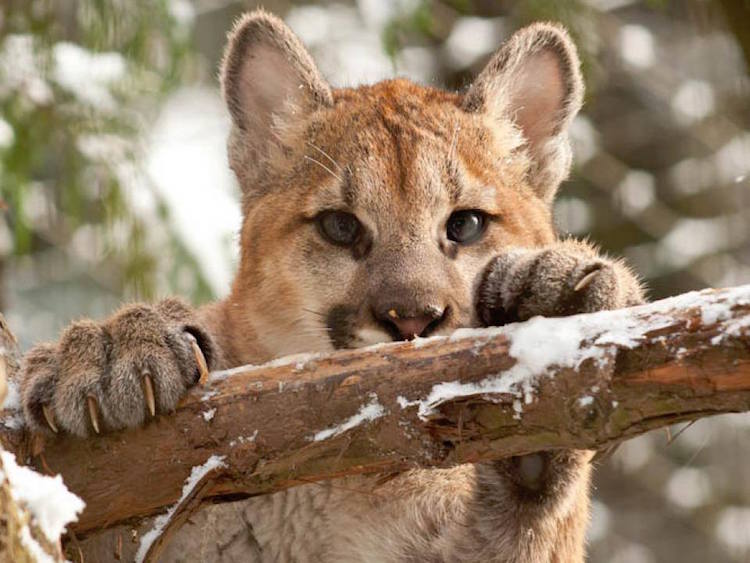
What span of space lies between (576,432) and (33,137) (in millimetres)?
3919

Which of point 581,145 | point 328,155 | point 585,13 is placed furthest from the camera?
point 581,145

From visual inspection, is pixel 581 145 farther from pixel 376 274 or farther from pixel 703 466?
pixel 376 274

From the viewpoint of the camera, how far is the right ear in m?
5.13

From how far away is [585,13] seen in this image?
6379 mm

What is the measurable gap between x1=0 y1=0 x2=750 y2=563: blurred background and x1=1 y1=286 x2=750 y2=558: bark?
2.32 metres

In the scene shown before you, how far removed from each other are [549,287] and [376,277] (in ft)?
3.14

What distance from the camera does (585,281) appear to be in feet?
10.7

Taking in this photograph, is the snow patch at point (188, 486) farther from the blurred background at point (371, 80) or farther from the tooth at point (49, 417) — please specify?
the blurred background at point (371, 80)

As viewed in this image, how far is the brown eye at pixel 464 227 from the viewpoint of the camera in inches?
175

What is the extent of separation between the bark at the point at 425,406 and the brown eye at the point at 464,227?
4.36 ft

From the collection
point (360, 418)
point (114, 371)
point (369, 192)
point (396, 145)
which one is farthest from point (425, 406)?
point (396, 145)

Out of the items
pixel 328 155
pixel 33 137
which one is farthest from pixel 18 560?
pixel 33 137

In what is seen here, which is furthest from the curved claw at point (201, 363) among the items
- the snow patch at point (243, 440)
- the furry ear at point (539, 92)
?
the furry ear at point (539, 92)

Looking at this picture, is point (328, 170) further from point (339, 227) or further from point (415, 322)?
point (415, 322)
